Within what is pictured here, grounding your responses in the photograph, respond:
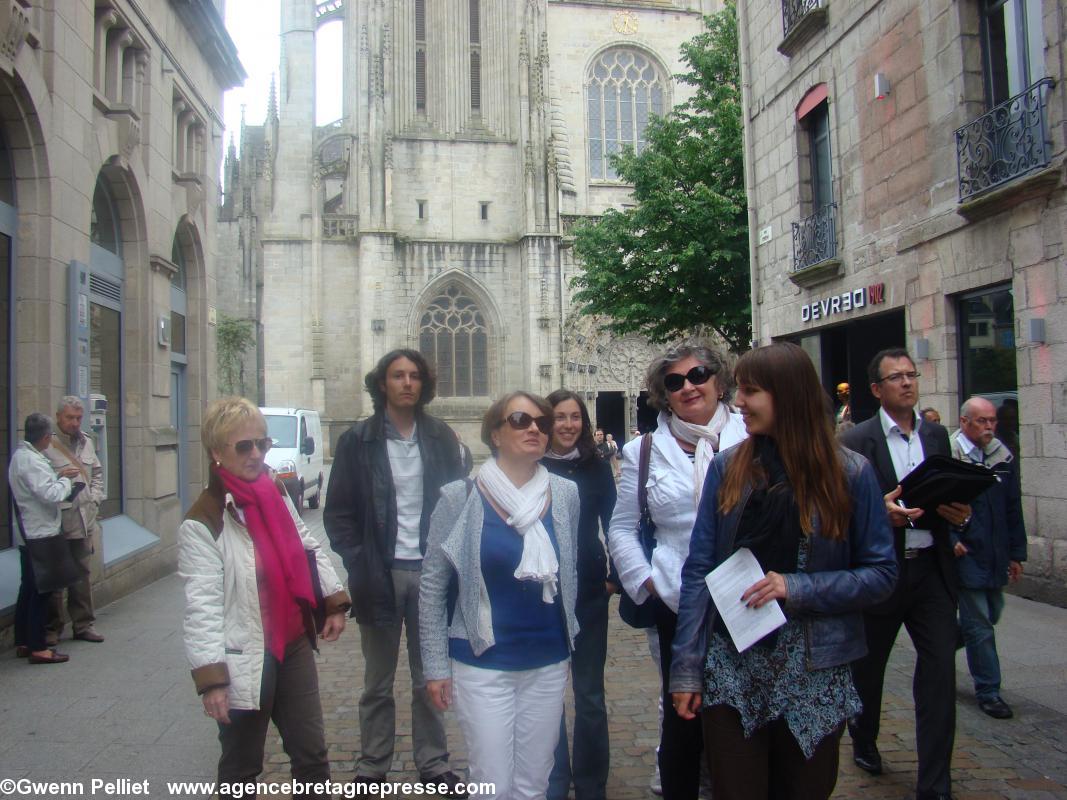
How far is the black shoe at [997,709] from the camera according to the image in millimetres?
4871

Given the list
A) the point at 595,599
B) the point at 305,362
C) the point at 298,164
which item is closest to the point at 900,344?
the point at 595,599

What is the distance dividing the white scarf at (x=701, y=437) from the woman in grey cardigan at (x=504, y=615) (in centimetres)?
55

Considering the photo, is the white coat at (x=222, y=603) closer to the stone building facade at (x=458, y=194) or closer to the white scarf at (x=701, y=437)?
the white scarf at (x=701, y=437)

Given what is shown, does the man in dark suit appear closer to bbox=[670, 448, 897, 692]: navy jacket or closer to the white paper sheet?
bbox=[670, 448, 897, 692]: navy jacket

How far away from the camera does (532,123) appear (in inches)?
1313

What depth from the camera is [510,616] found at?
10.0 ft

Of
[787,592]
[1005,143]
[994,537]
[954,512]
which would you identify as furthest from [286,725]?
[1005,143]

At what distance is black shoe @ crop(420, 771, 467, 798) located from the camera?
3.95m

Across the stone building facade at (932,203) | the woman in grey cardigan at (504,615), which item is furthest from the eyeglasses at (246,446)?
the stone building facade at (932,203)

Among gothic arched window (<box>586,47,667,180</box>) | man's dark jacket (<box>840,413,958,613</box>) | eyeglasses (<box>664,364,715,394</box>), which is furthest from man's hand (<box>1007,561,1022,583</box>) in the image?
gothic arched window (<box>586,47,667,180</box>)

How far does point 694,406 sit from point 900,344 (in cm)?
829

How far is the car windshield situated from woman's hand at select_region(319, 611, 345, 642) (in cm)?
1419

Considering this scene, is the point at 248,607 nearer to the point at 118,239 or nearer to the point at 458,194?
the point at 118,239

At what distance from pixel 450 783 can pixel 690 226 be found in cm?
1403
